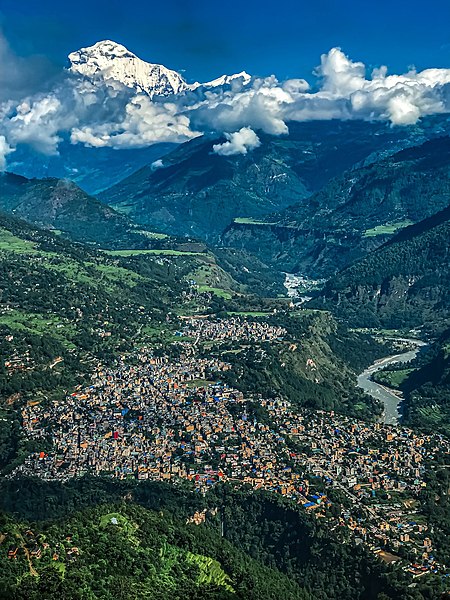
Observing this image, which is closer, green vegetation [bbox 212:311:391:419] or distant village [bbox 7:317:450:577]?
distant village [bbox 7:317:450:577]

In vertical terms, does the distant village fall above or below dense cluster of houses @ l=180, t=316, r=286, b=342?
below

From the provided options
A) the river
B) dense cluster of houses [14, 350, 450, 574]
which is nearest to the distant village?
dense cluster of houses [14, 350, 450, 574]

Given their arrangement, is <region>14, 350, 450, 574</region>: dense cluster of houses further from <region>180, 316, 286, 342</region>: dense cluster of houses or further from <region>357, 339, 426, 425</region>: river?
<region>180, 316, 286, 342</region>: dense cluster of houses

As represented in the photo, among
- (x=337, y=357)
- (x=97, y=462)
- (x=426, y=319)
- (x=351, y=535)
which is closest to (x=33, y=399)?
(x=97, y=462)

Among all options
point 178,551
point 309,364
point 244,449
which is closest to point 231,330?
point 309,364

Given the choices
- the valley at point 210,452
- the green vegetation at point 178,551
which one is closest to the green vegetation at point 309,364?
the valley at point 210,452

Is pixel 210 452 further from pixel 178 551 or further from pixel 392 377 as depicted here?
pixel 392 377
